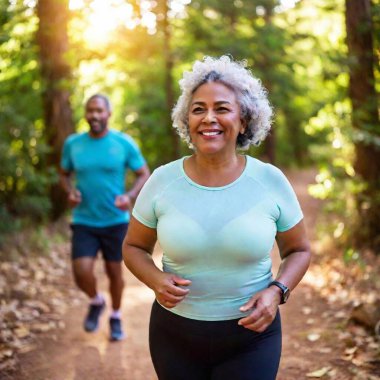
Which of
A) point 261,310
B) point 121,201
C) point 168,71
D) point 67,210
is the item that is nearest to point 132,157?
point 121,201

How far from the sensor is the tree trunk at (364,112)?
24.9 ft

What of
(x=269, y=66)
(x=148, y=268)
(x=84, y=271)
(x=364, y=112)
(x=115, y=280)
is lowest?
(x=115, y=280)

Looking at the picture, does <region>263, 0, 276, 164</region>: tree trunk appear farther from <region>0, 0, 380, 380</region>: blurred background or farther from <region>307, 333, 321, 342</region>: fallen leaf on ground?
<region>307, 333, 321, 342</region>: fallen leaf on ground

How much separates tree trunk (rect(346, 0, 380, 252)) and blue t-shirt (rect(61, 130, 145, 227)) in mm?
3409

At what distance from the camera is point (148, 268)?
2730 millimetres

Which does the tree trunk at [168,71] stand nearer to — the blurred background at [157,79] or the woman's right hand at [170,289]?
the blurred background at [157,79]

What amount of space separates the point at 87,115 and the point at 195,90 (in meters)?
3.26

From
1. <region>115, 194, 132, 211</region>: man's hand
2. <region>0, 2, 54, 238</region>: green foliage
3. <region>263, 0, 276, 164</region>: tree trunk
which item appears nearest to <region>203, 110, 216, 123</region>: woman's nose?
<region>115, 194, 132, 211</region>: man's hand

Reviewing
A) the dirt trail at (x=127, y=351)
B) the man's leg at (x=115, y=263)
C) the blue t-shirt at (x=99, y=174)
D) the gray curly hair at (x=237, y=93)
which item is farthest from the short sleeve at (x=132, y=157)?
the gray curly hair at (x=237, y=93)

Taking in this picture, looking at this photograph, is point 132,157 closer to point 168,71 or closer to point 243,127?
point 243,127

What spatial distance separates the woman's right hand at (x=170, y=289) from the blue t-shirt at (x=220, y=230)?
10 centimetres

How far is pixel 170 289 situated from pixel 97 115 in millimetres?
3683

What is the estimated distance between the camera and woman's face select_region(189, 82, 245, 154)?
8.99 ft

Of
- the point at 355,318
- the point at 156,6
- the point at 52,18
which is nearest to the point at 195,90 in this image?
the point at 355,318
